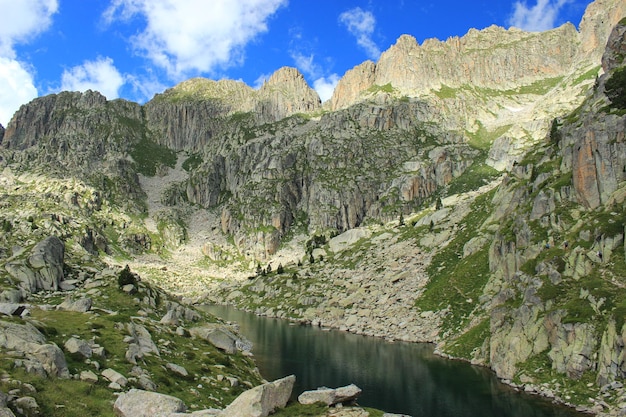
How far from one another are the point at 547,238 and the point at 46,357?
74.1 m

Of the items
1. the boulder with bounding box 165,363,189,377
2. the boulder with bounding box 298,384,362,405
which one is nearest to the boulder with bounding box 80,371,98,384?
the boulder with bounding box 165,363,189,377

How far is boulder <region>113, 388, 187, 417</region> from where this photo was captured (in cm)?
2248

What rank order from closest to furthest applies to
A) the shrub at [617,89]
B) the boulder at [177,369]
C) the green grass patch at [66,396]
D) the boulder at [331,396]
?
the green grass patch at [66,396] → the boulder at [331,396] → the boulder at [177,369] → the shrub at [617,89]

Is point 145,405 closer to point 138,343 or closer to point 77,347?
point 77,347

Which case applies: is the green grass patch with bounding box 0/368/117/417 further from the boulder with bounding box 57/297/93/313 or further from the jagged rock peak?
the jagged rock peak

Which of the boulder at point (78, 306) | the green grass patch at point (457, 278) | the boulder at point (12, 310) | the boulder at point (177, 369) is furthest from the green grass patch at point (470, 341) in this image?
the boulder at point (12, 310)

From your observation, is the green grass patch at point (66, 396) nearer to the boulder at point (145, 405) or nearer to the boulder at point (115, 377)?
the boulder at point (145, 405)

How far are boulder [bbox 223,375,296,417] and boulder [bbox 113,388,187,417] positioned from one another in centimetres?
352

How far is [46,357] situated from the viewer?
26.5m

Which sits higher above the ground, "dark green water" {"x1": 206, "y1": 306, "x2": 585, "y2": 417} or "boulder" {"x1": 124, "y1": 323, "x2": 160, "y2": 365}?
"boulder" {"x1": 124, "y1": 323, "x2": 160, "y2": 365}

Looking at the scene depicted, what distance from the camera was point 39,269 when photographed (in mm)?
63594

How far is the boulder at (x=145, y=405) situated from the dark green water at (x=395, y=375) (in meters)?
33.3

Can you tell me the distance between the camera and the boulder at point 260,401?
68.5ft

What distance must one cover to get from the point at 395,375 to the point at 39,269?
55.5 metres
